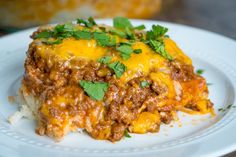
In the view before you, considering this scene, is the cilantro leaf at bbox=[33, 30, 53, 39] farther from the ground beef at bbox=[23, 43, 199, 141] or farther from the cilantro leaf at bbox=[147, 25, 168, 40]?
the cilantro leaf at bbox=[147, 25, 168, 40]

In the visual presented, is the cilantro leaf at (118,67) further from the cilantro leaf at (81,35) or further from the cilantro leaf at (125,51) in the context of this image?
the cilantro leaf at (81,35)

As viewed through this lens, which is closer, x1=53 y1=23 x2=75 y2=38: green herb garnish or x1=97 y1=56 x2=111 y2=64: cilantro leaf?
x1=97 y1=56 x2=111 y2=64: cilantro leaf

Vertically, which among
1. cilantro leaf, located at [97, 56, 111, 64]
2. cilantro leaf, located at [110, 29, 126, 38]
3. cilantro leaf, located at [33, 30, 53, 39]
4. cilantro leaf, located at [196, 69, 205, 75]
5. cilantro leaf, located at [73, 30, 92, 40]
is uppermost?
cilantro leaf, located at [110, 29, 126, 38]

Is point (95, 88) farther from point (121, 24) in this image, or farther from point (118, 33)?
point (121, 24)

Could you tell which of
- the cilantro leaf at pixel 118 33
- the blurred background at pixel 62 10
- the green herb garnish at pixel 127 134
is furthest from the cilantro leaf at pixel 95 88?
the blurred background at pixel 62 10

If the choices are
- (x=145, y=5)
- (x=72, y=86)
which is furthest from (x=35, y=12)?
(x=72, y=86)

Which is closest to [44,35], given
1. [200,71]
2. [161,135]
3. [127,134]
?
[127,134]

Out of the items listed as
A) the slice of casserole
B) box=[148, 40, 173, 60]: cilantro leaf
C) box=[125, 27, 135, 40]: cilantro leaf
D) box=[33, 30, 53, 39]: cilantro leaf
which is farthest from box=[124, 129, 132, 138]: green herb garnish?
box=[33, 30, 53, 39]: cilantro leaf
